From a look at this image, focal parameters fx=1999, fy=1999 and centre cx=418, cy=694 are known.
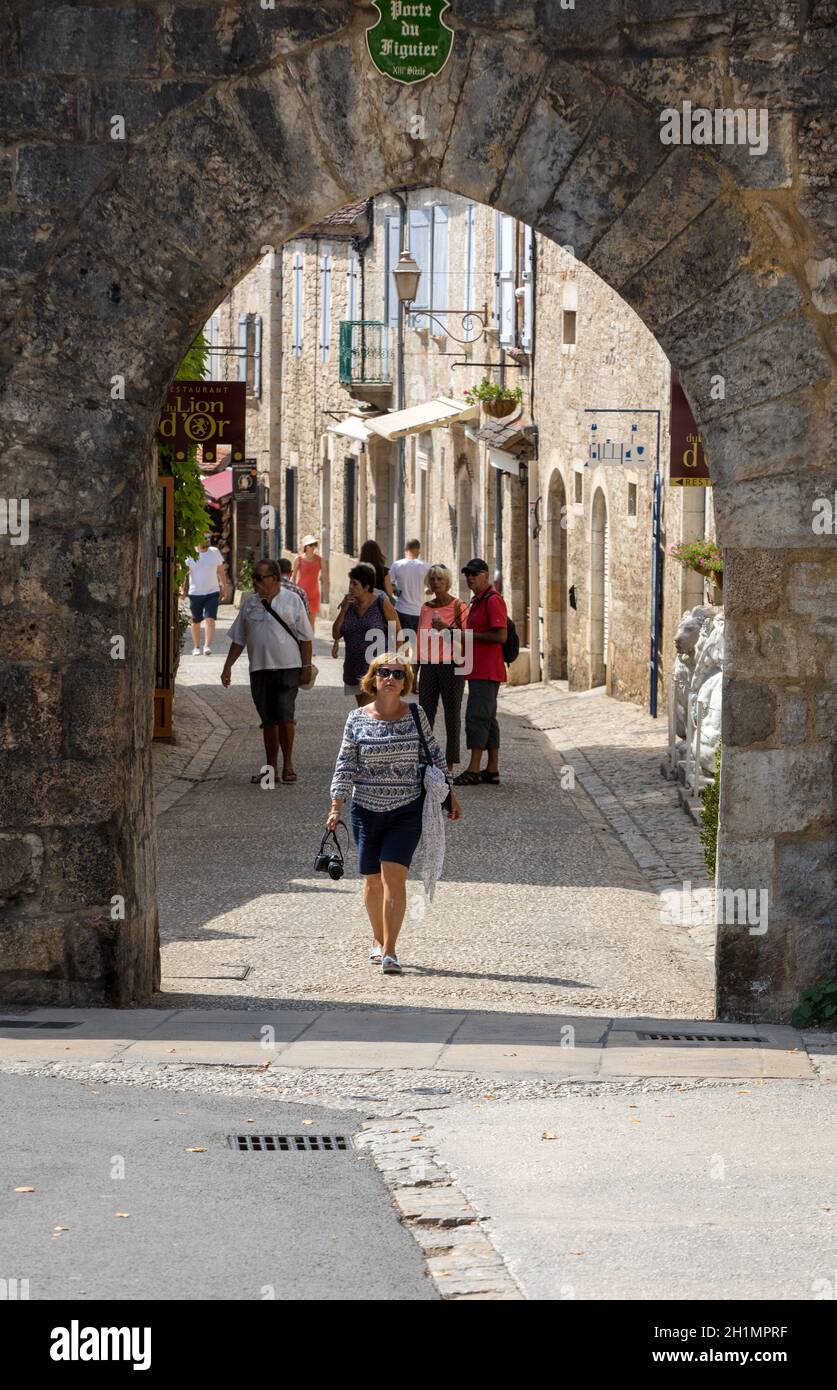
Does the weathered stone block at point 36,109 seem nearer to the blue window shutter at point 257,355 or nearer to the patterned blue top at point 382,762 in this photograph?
the patterned blue top at point 382,762

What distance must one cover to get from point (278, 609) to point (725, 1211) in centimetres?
914

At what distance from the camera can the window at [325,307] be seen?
36.4 meters

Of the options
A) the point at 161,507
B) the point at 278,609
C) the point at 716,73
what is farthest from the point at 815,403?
the point at 161,507

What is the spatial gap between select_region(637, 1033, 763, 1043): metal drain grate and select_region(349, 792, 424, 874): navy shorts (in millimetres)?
1742

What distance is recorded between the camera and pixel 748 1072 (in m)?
6.45

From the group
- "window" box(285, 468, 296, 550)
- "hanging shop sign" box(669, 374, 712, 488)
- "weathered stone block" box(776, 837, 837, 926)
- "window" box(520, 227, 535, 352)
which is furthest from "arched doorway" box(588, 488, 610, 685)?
"window" box(285, 468, 296, 550)

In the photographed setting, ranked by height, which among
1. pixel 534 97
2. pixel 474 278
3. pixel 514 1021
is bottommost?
pixel 514 1021

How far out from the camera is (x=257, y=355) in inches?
1626

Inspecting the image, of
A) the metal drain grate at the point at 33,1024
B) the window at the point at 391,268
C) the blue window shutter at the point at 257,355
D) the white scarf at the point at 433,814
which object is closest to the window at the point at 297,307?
the blue window shutter at the point at 257,355

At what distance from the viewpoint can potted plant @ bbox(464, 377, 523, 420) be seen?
2497 cm

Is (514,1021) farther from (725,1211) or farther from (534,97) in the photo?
(534,97)

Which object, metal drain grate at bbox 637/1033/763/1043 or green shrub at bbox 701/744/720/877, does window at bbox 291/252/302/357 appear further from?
metal drain grate at bbox 637/1033/763/1043

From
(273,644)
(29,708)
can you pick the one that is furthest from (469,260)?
(29,708)

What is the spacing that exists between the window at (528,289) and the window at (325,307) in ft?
41.2
